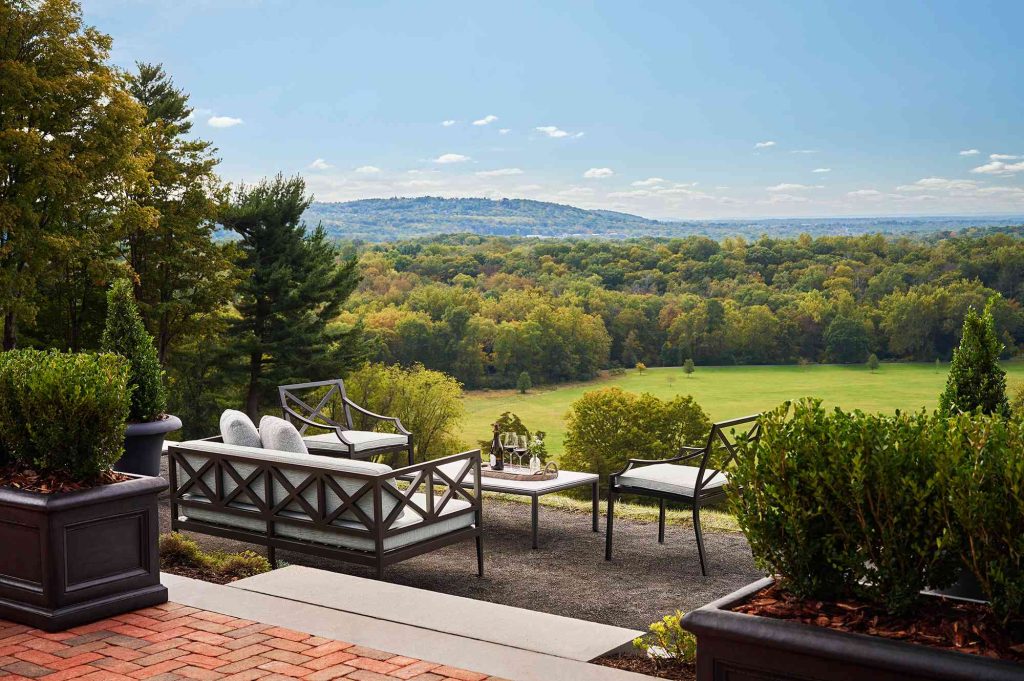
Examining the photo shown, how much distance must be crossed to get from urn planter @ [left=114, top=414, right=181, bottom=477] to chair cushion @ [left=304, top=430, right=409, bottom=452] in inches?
37.4

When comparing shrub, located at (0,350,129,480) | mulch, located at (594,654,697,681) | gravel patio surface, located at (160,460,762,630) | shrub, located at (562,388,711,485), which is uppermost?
shrub, located at (0,350,129,480)

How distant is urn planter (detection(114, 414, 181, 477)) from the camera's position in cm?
682

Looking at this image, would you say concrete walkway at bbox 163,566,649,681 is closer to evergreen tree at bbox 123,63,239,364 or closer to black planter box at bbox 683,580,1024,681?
black planter box at bbox 683,580,1024,681

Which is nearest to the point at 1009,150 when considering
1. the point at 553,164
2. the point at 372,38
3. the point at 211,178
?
the point at 553,164

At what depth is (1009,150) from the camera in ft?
152

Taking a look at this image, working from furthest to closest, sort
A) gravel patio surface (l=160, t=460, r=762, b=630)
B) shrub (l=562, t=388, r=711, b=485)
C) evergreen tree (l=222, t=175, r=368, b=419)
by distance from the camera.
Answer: shrub (l=562, t=388, r=711, b=485), evergreen tree (l=222, t=175, r=368, b=419), gravel patio surface (l=160, t=460, r=762, b=630)

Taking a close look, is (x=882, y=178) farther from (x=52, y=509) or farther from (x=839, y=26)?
(x=52, y=509)

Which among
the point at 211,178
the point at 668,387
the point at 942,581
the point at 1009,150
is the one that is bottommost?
the point at 668,387

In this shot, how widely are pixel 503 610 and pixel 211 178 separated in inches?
680

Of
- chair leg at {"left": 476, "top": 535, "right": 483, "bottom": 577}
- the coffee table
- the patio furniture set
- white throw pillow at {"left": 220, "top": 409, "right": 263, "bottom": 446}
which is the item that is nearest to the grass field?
the coffee table

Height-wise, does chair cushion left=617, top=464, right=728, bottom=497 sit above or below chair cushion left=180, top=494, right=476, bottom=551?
above

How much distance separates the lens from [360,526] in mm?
5039

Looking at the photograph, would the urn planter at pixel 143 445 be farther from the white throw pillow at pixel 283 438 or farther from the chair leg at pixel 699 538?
the chair leg at pixel 699 538

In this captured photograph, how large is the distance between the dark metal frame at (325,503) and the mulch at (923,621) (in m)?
2.62
